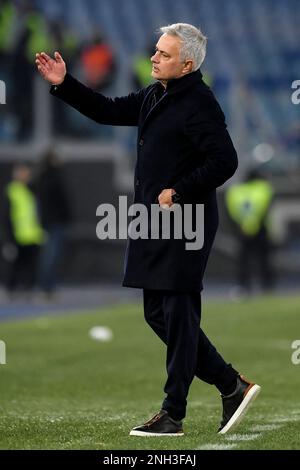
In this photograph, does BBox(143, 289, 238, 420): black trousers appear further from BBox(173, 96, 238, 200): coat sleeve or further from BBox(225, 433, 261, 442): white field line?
BBox(173, 96, 238, 200): coat sleeve

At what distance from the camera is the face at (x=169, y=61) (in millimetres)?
6324

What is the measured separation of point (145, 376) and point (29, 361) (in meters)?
1.36

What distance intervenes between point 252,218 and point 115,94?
15.1 feet

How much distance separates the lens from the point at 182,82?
635 centimetres

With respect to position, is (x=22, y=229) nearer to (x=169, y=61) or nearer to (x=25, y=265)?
(x=25, y=265)

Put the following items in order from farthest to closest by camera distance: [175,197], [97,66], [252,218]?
[97,66] < [252,218] < [175,197]

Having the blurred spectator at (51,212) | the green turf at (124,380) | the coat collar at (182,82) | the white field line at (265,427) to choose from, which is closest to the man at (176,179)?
the coat collar at (182,82)

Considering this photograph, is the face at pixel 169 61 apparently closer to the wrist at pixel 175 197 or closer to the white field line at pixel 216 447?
the wrist at pixel 175 197

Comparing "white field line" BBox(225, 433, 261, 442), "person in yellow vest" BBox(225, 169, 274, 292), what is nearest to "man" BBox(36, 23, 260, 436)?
"white field line" BBox(225, 433, 261, 442)

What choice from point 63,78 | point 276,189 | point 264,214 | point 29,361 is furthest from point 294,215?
point 63,78

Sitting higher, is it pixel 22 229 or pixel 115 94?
pixel 115 94

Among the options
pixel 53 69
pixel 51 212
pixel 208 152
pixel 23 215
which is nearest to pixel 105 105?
pixel 53 69

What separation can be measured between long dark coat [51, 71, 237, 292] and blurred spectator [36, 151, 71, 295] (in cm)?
1299

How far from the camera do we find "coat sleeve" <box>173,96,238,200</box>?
6207 millimetres
